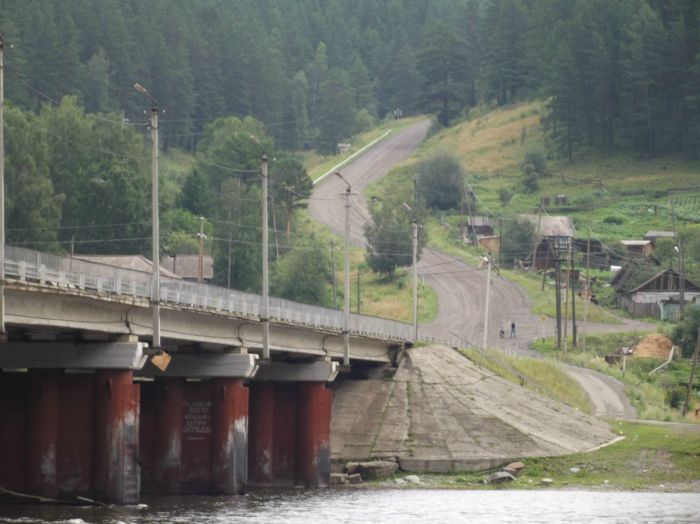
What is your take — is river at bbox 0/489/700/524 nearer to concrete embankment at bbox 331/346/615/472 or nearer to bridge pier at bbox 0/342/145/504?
bridge pier at bbox 0/342/145/504

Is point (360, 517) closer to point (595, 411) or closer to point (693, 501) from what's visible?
point (693, 501)

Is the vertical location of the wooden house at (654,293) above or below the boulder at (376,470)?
above

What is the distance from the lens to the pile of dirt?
143500 mm

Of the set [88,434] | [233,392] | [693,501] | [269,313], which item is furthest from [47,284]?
[693,501]

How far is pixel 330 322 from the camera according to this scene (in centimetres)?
9119

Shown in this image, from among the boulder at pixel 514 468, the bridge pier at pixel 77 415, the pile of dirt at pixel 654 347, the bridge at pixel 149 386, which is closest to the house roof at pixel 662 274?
the pile of dirt at pixel 654 347

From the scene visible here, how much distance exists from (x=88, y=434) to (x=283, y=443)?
21666 millimetres

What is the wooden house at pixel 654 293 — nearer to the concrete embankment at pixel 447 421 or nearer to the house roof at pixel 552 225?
the house roof at pixel 552 225

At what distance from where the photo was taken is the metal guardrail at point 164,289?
6006 centimetres

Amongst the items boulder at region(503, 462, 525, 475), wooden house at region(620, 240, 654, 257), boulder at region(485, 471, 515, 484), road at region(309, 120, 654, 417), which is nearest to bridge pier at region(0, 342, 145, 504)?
boulder at region(485, 471, 515, 484)

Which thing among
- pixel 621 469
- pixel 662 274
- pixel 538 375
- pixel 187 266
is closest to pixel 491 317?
pixel 662 274

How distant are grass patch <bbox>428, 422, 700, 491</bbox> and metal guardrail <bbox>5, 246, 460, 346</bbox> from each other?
1036 centimetres

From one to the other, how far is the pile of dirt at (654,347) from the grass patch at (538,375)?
910 inches

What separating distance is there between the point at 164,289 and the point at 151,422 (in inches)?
365
